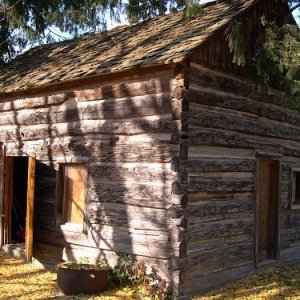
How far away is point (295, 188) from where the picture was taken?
34.4 feet

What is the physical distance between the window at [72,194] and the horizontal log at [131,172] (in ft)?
1.55

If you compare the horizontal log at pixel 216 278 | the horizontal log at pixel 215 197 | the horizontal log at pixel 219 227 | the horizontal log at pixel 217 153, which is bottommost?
the horizontal log at pixel 216 278

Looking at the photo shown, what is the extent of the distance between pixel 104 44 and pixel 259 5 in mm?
3461

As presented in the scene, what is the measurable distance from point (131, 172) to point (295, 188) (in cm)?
432

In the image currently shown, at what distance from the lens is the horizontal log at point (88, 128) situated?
7605 millimetres

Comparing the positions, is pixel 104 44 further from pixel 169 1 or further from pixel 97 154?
pixel 97 154

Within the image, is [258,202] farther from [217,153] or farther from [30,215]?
[30,215]

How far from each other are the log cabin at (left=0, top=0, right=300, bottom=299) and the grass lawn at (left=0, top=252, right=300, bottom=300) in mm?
238

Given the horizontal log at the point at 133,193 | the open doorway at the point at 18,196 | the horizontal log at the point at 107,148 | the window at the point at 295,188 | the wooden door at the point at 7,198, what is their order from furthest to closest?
the open doorway at the point at 18,196 < the window at the point at 295,188 < the wooden door at the point at 7,198 < the horizontal log at the point at 107,148 < the horizontal log at the point at 133,193

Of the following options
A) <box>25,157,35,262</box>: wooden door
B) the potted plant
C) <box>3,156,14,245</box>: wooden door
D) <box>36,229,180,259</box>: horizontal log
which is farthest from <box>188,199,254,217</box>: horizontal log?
<box>3,156,14,245</box>: wooden door

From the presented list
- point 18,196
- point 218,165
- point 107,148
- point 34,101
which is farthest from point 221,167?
point 18,196

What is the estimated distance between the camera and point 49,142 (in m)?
9.45

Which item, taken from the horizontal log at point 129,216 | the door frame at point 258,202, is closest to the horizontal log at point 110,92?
the horizontal log at point 129,216

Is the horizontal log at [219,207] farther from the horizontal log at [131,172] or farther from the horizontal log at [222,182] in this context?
the horizontal log at [131,172]
